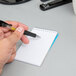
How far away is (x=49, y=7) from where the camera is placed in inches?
33.4

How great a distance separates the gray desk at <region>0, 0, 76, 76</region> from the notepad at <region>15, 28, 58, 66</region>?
2 cm

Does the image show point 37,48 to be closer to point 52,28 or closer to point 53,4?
point 52,28

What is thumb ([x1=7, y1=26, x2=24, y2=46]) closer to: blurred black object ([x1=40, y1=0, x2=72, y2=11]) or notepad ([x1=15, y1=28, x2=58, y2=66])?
notepad ([x1=15, y1=28, x2=58, y2=66])

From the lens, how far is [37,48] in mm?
617

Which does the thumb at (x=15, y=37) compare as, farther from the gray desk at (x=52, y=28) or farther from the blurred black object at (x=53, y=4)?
the blurred black object at (x=53, y=4)

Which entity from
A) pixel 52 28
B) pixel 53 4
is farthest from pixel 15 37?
pixel 53 4

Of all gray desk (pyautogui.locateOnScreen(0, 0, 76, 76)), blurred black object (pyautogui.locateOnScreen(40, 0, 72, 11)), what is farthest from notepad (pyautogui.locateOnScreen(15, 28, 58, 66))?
blurred black object (pyautogui.locateOnScreen(40, 0, 72, 11))

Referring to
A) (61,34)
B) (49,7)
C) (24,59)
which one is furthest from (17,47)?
(49,7)

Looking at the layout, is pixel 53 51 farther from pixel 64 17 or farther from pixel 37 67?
pixel 64 17

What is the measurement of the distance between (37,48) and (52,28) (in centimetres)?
15

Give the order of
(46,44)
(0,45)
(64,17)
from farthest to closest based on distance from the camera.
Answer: (64,17) → (46,44) → (0,45)

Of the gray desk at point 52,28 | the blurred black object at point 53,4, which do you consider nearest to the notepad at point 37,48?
the gray desk at point 52,28

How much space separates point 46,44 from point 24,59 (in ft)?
0.36

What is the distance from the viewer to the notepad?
1.90 ft
